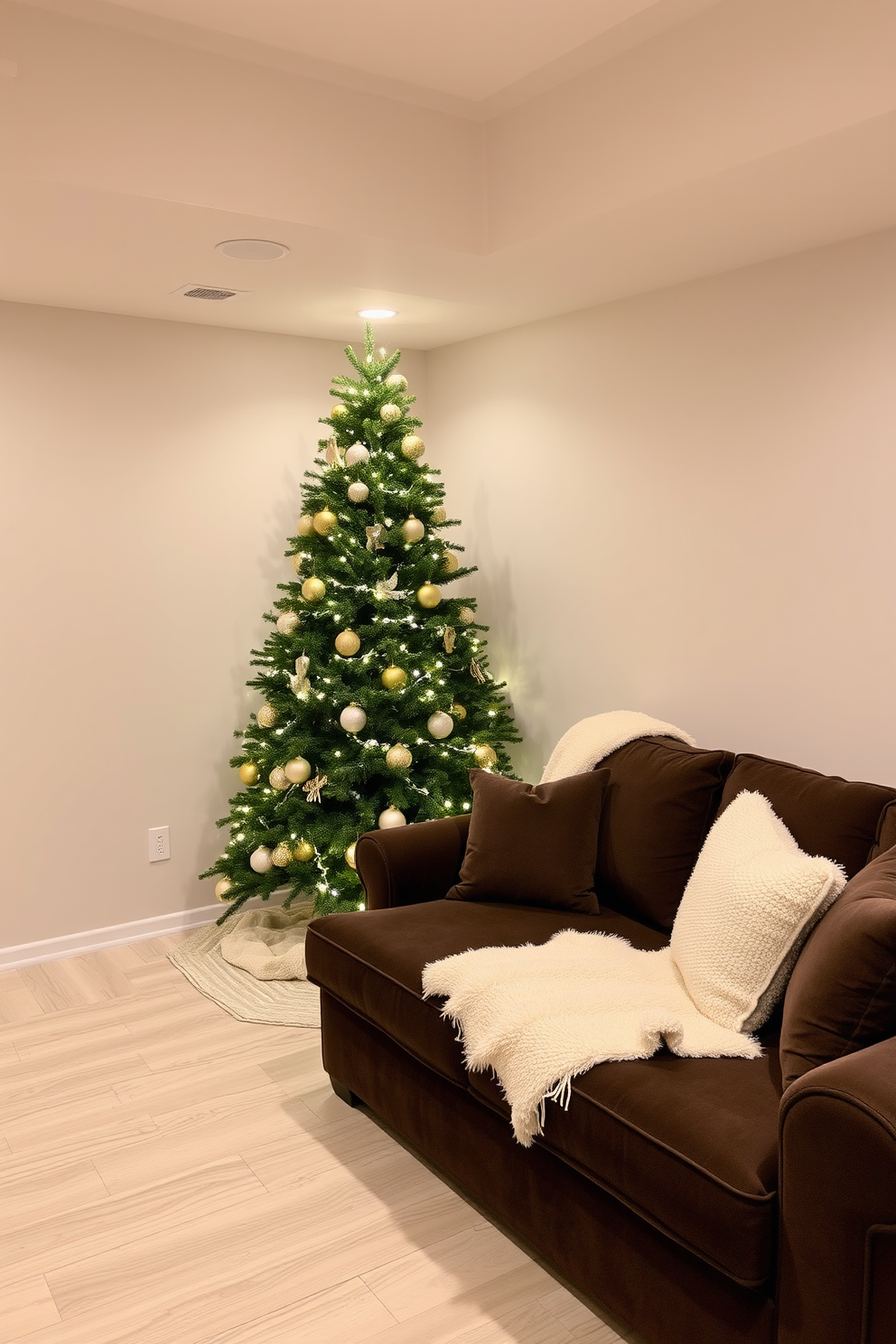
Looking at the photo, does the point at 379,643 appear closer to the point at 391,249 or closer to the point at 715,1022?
the point at 391,249

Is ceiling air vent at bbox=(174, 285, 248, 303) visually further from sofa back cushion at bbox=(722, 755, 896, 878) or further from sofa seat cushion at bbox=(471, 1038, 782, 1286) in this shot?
sofa seat cushion at bbox=(471, 1038, 782, 1286)

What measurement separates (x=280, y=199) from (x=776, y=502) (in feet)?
5.41

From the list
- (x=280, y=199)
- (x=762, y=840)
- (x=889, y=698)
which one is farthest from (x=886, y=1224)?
(x=280, y=199)

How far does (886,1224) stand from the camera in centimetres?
160

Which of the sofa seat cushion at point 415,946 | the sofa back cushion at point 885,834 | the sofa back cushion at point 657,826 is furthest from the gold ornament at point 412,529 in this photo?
the sofa back cushion at point 885,834

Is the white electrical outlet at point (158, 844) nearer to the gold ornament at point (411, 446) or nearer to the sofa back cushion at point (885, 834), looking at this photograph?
the gold ornament at point (411, 446)

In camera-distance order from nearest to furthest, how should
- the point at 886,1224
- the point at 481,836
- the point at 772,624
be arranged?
the point at 886,1224 < the point at 481,836 < the point at 772,624

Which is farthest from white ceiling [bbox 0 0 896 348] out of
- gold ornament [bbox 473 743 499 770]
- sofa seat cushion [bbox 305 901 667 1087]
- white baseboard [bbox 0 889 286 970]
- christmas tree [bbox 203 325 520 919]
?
white baseboard [bbox 0 889 286 970]

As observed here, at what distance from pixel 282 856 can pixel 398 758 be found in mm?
551

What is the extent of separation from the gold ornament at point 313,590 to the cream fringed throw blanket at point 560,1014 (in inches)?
68.4

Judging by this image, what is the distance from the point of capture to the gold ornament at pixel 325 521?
4.05 metres

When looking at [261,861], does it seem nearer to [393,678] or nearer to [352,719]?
[352,719]

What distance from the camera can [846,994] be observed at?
6.26 feet

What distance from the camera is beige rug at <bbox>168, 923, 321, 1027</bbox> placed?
365cm
